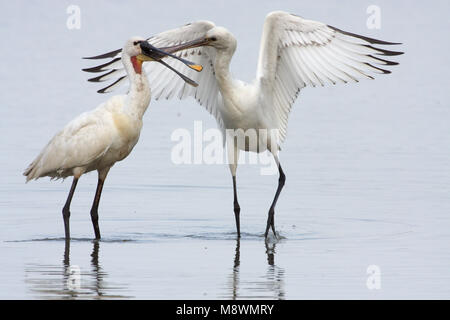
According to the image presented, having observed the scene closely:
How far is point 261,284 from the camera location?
10203mm

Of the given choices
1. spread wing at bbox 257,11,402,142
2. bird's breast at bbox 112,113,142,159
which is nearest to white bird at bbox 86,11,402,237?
spread wing at bbox 257,11,402,142

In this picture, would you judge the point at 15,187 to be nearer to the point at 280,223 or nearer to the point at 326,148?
the point at 280,223

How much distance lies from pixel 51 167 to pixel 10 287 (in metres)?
2.75

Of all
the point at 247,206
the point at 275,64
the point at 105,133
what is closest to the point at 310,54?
the point at 275,64

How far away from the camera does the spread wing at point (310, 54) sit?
12961 millimetres

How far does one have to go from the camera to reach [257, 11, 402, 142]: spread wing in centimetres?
1296

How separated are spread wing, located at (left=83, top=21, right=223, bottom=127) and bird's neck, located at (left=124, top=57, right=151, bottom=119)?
1.28 meters

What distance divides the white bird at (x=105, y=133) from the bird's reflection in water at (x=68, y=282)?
1453 millimetres

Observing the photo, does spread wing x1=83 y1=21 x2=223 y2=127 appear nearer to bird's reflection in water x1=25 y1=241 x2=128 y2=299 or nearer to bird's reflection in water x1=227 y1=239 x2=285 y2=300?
bird's reflection in water x1=227 y1=239 x2=285 y2=300

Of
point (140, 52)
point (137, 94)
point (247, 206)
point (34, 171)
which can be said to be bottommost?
point (247, 206)

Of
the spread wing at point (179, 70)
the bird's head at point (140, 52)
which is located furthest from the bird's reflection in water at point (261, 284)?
the spread wing at point (179, 70)

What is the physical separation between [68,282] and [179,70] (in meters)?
4.87

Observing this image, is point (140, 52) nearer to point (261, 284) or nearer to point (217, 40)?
point (217, 40)

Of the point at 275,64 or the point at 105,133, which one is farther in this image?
the point at 275,64
